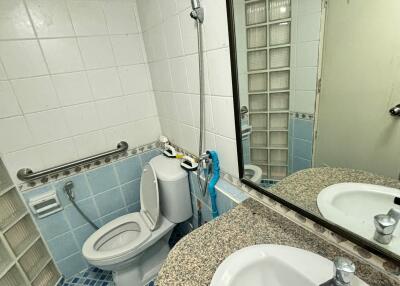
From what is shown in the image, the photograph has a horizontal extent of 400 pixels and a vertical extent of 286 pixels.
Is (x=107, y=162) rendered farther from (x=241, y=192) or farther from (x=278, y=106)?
(x=278, y=106)

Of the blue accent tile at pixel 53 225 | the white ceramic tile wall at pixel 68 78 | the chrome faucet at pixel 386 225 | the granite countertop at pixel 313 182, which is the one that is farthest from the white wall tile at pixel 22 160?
the chrome faucet at pixel 386 225

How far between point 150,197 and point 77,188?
0.52 meters

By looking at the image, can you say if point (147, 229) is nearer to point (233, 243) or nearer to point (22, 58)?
point (233, 243)

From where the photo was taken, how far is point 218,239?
2.46 ft

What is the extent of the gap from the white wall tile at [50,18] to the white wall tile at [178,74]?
65 cm

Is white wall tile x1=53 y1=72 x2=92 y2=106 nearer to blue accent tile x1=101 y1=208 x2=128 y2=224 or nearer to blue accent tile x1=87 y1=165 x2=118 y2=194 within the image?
blue accent tile x1=87 y1=165 x2=118 y2=194

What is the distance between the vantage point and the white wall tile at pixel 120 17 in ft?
4.49

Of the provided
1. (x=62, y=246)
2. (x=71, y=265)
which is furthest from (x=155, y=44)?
(x=71, y=265)

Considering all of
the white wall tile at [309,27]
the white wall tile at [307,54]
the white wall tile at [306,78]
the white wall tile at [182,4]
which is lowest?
the white wall tile at [306,78]

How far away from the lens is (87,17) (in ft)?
4.29

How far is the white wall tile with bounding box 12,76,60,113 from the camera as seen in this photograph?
3.95 feet

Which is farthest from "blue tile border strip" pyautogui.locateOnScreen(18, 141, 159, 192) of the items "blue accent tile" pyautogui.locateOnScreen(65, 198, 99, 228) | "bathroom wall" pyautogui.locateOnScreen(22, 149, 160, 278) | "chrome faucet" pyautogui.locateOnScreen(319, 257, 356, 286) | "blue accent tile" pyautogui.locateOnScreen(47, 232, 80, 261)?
"chrome faucet" pyautogui.locateOnScreen(319, 257, 356, 286)

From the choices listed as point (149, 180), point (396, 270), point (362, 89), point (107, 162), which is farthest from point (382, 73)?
point (107, 162)

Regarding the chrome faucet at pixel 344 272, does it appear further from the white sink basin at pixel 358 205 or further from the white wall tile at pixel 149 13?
the white wall tile at pixel 149 13
